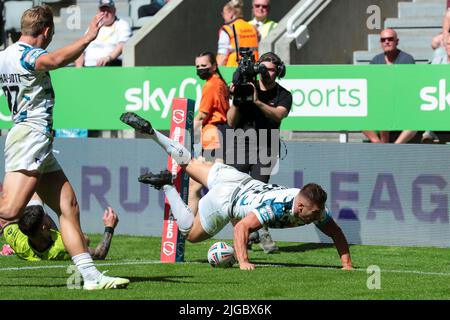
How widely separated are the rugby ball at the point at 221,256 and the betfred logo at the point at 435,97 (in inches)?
151

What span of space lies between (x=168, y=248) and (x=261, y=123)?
1.79 metres

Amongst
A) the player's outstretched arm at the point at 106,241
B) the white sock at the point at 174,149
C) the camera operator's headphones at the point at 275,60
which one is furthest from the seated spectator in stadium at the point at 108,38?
the white sock at the point at 174,149

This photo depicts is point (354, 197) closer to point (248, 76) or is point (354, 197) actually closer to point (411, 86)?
point (411, 86)

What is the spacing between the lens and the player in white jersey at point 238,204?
11.0 m

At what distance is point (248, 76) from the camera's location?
1283 cm

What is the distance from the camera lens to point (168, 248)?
1260 centimetres

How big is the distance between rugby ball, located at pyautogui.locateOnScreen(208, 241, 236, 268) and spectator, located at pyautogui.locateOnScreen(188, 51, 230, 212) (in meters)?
2.82

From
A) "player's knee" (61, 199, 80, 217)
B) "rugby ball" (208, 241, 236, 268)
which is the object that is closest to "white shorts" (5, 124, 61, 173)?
"player's knee" (61, 199, 80, 217)

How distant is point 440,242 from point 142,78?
4.51 m

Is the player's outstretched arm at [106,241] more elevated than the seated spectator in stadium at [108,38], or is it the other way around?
the seated spectator in stadium at [108,38]

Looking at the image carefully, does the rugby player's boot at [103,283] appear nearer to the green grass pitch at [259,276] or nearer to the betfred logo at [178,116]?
the green grass pitch at [259,276]

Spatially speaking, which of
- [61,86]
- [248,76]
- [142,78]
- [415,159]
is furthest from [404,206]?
[61,86]

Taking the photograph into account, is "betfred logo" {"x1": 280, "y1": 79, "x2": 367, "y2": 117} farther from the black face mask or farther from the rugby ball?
the rugby ball

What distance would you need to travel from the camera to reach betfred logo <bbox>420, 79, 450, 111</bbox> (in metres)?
14.2
